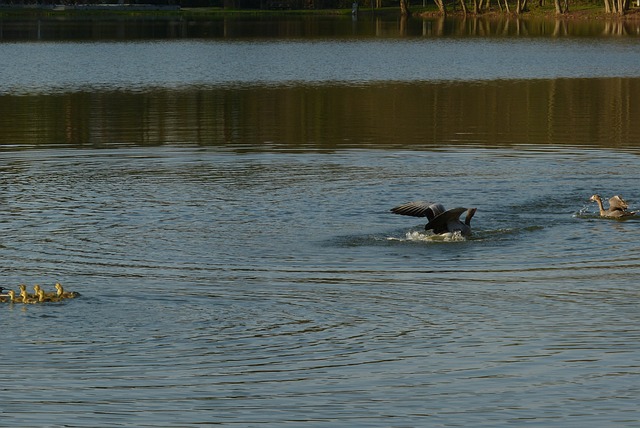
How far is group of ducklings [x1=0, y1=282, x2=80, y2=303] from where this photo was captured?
687 inches

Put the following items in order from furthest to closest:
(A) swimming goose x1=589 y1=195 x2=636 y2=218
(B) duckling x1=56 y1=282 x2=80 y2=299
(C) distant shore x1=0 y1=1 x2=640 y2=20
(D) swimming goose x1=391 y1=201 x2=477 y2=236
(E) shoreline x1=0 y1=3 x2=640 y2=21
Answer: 1. (C) distant shore x1=0 y1=1 x2=640 y2=20
2. (E) shoreline x1=0 y1=3 x2=640 y2=21
3. (A) swimming goose x1=589 y1=195 x2=636 y2=218
4. (D) swimming goose x1=391 y1=201 x2=477 y2=236
5. (B) duckling x1=56 y1=282 x2=80 y2=299

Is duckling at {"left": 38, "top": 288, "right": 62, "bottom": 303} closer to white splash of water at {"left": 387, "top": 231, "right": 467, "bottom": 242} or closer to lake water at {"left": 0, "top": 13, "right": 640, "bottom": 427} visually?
lake water at {"left": 0, "top": 13, "right": 640, "bottom": 427}

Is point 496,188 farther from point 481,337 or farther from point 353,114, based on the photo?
point 353,114

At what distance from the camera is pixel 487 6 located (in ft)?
551

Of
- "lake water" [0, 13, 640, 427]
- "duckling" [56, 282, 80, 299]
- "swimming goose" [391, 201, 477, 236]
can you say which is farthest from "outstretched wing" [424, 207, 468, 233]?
"duckling" [56, 282, 80, 299]

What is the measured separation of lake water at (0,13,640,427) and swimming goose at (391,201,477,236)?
17.2 inches

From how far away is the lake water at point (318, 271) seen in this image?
14133 millimetres

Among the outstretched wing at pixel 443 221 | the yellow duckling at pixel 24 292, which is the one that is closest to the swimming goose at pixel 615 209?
the outstretched wing at pixel 443 221

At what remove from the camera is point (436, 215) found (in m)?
21.4

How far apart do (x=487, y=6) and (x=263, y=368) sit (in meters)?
157

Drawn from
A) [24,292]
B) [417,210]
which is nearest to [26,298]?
[24,292]

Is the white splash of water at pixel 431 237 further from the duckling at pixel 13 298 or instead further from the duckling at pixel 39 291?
the duckling at pixel 13 298

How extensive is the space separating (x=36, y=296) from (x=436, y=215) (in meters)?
6.87

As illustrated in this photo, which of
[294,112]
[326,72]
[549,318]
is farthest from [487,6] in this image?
[549,318]
